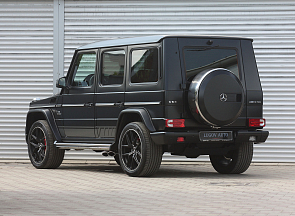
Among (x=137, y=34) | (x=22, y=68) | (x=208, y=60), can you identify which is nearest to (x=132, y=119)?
(x=208, y=60)

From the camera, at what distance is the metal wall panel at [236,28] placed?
564 inches

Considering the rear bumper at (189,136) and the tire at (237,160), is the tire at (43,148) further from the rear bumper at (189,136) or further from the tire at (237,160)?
the tire at (237,160)

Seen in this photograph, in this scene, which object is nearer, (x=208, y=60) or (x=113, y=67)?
(x=208, y=60)

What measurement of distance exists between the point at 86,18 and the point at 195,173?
4.86 meters

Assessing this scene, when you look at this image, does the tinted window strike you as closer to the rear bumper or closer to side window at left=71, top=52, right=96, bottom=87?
the rear bumper

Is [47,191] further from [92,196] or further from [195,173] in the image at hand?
[195,173]

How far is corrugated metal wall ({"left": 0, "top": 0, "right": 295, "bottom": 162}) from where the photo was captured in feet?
47.1

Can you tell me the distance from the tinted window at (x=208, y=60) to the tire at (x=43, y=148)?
3.28 metres

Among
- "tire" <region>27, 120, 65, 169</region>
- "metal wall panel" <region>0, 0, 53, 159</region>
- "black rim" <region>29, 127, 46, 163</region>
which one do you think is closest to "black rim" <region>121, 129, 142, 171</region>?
"tire" <region>27, 120, 65, 169</region>

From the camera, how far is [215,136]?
10.5 metres

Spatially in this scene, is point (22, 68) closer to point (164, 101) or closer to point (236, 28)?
point (236, 28)

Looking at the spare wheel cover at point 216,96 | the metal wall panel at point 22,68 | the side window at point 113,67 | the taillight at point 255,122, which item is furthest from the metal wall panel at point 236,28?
the spare wheel cover at point 216,96

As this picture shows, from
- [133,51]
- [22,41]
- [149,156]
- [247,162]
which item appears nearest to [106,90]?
[133,51]

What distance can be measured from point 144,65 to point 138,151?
136cm
